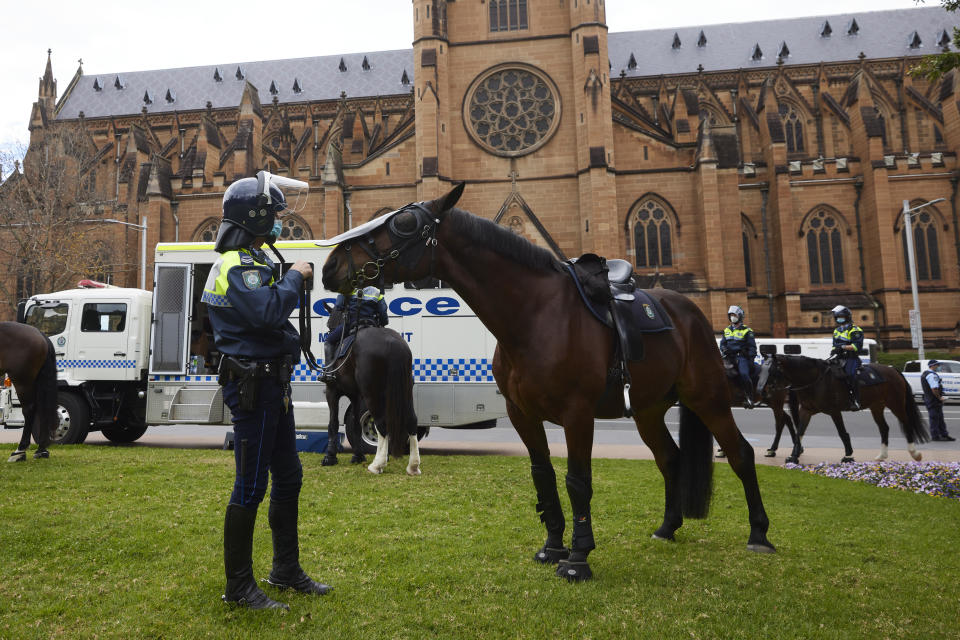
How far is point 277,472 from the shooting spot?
3.32 m

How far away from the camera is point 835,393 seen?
992 centimetres

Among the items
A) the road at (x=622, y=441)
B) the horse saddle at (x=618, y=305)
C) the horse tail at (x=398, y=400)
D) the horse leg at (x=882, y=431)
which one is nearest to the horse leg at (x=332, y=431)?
the horse tail at (x=398, y=400)

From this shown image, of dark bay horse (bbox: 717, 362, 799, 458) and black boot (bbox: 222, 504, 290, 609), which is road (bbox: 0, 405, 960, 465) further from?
black boot (bbox: 222, 504, 290, 609)

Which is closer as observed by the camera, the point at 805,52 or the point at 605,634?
the point at 605,634

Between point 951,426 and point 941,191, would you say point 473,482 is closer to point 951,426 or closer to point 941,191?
point 951,426

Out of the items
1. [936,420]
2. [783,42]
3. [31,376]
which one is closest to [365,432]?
[31,376]

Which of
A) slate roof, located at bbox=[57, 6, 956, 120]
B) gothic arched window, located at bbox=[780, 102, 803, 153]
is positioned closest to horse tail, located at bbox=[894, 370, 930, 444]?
gothic arched window, located at bbox=[780, 102, 803, 153]

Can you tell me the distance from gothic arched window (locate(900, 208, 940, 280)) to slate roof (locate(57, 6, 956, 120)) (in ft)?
49.5

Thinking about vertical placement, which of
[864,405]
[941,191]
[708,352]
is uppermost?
[941,191]

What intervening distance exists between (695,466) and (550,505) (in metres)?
1.40

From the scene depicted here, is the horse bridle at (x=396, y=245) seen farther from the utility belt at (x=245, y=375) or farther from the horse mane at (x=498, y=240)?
the utility belt at (x=245, y=375)

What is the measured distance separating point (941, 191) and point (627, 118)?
60.1 feet

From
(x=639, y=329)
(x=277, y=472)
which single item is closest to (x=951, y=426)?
(x=639, y=329)

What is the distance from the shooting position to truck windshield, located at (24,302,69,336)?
37.3 ft
